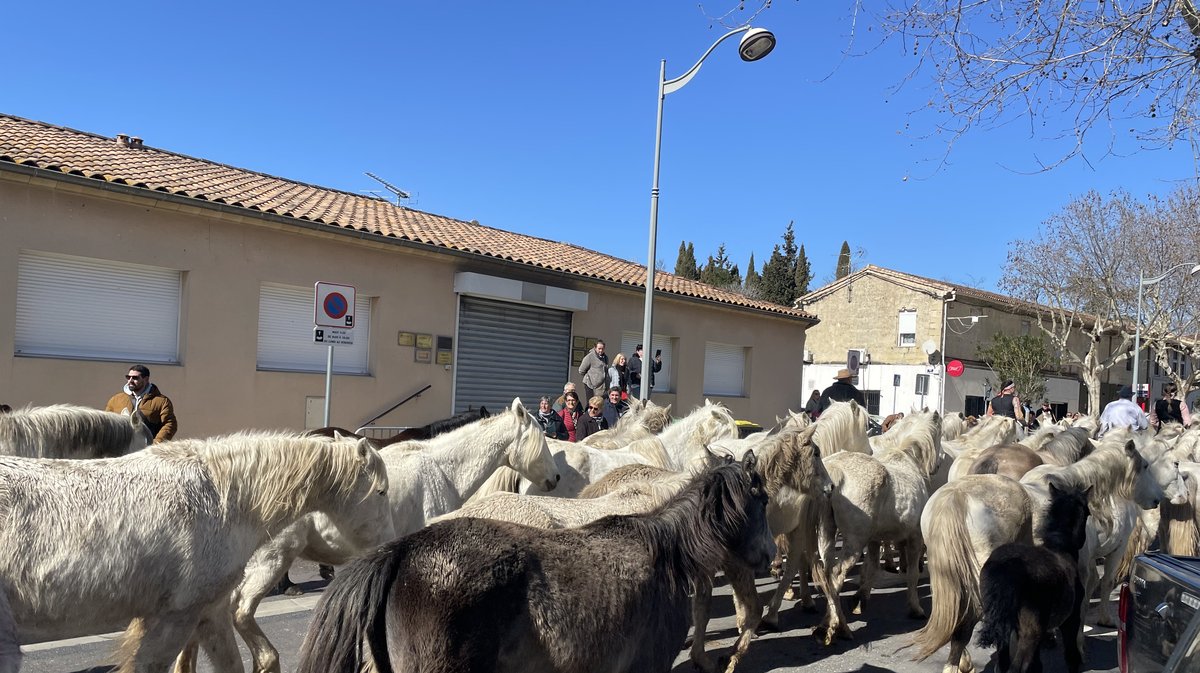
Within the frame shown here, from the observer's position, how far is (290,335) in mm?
11609

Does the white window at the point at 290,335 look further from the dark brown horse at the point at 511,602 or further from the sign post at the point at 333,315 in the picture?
the dark brown horse at the point at 511,602

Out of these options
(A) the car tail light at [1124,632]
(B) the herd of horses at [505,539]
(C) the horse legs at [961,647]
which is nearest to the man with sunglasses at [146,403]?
(B) the herd of horses at [505,539]

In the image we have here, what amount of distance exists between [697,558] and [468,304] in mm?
10809

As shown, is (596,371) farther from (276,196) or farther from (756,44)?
(276,196)

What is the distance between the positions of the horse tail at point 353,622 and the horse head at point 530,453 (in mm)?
3377

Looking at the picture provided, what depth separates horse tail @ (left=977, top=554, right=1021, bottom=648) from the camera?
15.1ft

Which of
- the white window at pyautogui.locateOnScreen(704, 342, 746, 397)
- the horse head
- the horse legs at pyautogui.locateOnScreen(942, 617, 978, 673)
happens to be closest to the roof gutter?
the white window at pyautogui.locateOnScreen(704, 342, 746, 397)

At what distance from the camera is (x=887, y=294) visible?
35.0 m

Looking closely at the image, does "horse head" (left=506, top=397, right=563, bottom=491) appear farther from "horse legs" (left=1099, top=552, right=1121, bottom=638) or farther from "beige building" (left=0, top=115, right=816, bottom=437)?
"horse legs" (left=1099, top=552, right=1121, bottom=638)

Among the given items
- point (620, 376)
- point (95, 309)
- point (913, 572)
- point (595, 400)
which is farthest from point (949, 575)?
point (95, 309)

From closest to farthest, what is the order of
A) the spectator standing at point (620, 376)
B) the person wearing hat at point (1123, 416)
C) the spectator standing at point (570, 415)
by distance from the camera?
the spectator standing at point (570, 415), the person wearing hat at point (1123, 416), the spectator standing at point (620, 376)

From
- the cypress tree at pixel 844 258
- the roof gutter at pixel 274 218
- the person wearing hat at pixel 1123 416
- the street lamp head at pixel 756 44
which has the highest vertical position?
the cypress tree at pixel 844 258

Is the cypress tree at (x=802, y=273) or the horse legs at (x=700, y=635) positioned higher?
the cypress tree at (x=802, y=273)

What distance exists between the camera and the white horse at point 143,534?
9.67 feet
